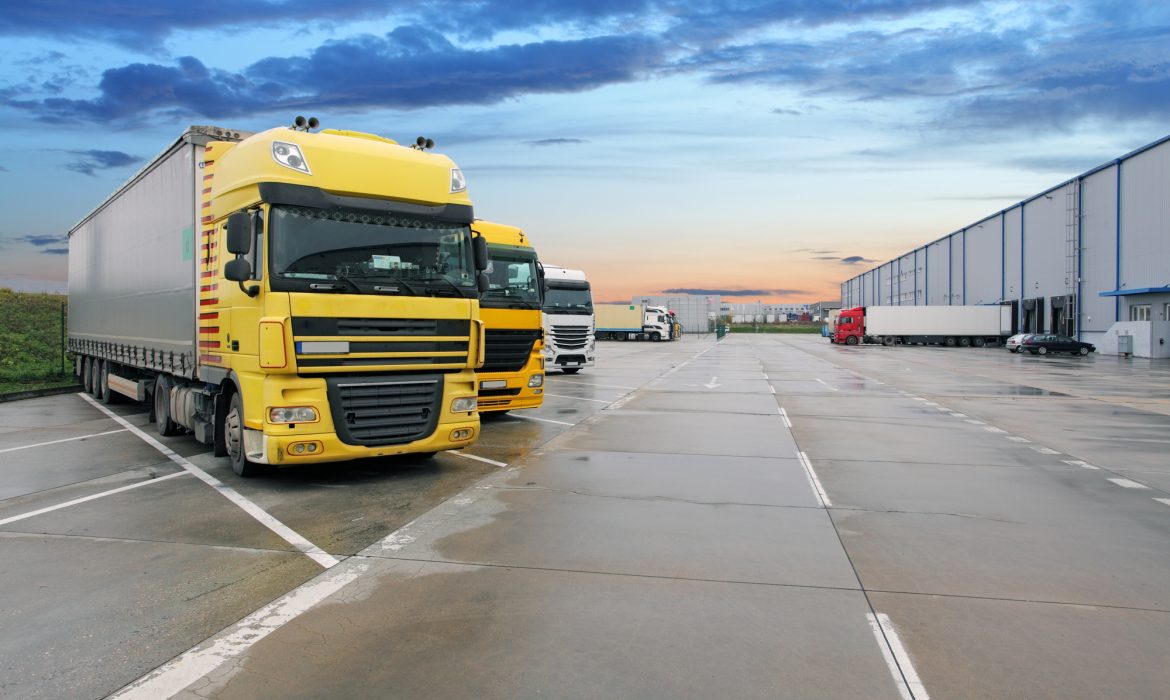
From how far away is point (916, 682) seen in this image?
364cm

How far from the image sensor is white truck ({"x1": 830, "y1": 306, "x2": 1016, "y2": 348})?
59531mm

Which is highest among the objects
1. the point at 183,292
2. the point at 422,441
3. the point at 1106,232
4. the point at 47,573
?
the point at 1106,232

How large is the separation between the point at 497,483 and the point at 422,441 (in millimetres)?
907

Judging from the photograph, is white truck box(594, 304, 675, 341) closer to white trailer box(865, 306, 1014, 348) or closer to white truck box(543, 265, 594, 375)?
white trailer box(865, 306, 1014, 348)

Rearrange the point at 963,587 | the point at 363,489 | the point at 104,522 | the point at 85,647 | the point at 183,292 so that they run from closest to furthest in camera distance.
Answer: the point at 85,647 → the point at 963,587 → the point at 104,522 → the point at 363,489 → the point at 183,292

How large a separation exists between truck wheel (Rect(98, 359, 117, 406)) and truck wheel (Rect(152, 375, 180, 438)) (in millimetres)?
4779

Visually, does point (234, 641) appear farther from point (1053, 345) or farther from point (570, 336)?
point (1053, 345)

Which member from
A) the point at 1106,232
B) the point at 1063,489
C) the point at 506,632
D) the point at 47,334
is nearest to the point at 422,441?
the point at 506,632

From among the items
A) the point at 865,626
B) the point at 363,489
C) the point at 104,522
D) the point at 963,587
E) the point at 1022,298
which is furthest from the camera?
the point at 1022,298

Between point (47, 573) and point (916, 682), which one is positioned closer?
point (916, 682)

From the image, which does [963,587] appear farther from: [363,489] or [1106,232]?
[1106,232]

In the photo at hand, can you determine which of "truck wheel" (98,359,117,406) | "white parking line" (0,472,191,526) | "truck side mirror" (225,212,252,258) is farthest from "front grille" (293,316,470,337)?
"truck wheel" (98,359,117,406)

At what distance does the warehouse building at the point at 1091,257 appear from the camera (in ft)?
128

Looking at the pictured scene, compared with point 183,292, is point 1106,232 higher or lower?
higher
